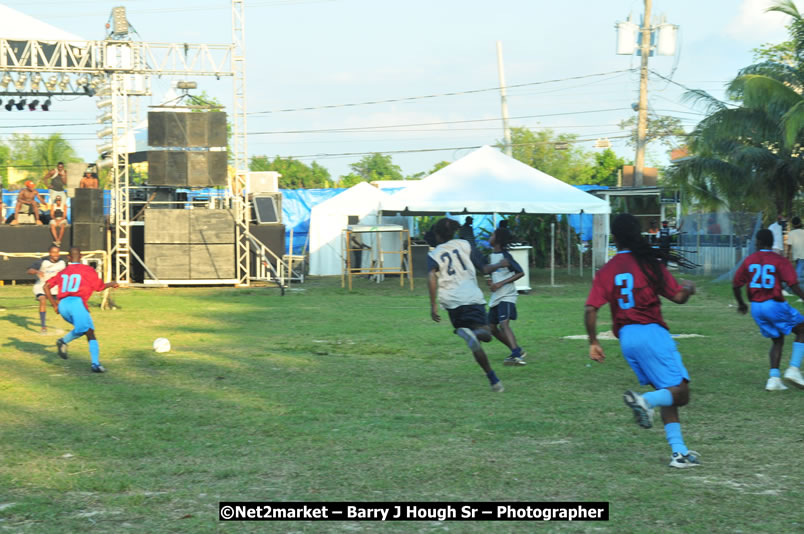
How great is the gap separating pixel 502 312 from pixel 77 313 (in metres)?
5.26

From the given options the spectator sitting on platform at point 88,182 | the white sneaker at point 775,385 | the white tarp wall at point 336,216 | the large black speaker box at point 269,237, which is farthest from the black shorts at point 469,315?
the white tarp wall at point 336,216

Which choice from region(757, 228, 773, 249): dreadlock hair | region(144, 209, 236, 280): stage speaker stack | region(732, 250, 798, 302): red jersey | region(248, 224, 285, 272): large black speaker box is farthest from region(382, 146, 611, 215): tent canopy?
region(732, 250, 798, 302): red jersey

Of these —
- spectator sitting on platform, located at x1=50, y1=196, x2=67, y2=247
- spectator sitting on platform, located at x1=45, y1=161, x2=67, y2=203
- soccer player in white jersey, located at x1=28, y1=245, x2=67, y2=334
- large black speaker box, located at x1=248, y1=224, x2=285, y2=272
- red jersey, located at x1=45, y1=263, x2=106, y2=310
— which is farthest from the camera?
spectator sitting on platform, located at x1=45, y1=161, x2=67, y2=203

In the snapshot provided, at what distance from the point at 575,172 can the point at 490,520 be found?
62.0m

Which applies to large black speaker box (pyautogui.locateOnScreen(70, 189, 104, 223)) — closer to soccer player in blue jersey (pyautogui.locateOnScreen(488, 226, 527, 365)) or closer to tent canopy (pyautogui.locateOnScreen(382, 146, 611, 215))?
tent canopy (pyautogui.locateOnScreen(382, 146, 611, 215))

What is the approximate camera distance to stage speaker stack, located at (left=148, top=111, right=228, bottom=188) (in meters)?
26.2

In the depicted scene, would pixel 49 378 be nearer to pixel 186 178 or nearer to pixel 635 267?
pixel 635 267

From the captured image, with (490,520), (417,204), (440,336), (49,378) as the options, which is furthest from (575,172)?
(490,520)

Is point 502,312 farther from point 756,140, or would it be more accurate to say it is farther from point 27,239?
point 27,239

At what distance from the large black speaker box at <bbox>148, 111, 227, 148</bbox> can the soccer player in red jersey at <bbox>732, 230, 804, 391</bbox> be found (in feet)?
64.2

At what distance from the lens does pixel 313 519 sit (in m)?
5.14

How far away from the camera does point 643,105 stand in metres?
36.8

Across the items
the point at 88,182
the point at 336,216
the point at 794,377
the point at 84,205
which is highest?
the point at 88,182
